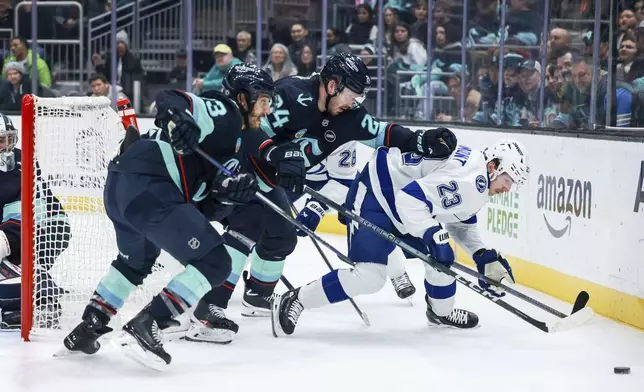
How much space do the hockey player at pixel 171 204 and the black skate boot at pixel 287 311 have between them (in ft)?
1.97

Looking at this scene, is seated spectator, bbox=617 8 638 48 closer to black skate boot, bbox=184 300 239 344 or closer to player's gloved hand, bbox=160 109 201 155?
black skate boot, bbox=184 300 239 344

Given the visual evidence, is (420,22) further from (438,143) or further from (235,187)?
(235,187)

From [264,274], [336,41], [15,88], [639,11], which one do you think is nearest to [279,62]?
[336,41]

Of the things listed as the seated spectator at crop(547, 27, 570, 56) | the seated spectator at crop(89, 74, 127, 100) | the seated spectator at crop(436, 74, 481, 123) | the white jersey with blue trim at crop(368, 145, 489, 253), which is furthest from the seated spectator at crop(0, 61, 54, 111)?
the white jersey with blue trim at crop(368, 145, 489, 253)

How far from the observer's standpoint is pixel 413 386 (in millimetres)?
3236

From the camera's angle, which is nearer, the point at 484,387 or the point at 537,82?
the point at 484,387

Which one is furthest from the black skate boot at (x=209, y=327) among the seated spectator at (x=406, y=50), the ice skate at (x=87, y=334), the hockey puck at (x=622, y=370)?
the seated spectator at (x=406, y=50)

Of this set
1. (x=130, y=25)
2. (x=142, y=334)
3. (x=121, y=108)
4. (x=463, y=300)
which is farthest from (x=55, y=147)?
(x=130, y=25)

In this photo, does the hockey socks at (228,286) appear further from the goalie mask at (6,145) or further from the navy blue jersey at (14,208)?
the goalie mask at (6,145)

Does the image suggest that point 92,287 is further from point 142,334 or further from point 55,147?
point 142,334

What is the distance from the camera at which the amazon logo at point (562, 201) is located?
181 inches

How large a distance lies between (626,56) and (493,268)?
1610 mm

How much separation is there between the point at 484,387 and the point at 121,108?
7.27 ft

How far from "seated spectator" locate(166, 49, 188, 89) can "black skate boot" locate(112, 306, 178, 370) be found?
4.75 metres
